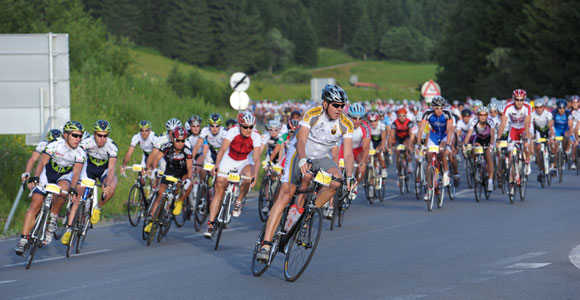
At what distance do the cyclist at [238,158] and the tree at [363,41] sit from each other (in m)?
184

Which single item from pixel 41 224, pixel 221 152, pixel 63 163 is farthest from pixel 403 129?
pixel 41 224

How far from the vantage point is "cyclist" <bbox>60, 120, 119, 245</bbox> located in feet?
45.3

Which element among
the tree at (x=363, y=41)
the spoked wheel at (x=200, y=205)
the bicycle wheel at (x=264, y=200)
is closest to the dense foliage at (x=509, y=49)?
the bicycle wheel at (x=264, y=200)

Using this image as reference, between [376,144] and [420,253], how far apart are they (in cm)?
978

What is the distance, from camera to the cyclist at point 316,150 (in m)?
9.65

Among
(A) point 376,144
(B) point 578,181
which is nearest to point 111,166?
→ (A) point 376,144

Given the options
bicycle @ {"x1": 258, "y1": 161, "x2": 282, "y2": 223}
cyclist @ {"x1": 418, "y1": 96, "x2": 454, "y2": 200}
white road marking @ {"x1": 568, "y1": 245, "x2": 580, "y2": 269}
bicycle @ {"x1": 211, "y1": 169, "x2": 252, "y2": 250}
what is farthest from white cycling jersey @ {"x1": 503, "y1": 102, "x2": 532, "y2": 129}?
white road marking @ {"x1": 568, "y1": 245, "x2": 580, "y2": 269}

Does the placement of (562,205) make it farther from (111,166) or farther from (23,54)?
(23,54)

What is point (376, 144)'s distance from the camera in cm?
2167

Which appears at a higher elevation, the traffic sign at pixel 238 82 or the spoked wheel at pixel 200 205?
the traffic sign at pixel 238 82

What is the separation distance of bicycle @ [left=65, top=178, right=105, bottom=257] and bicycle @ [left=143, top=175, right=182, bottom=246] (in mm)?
878

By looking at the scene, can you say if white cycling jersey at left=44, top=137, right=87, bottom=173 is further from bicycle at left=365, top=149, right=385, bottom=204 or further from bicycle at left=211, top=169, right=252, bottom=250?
bicycle at left=365, top=149, right=385, bottom=204

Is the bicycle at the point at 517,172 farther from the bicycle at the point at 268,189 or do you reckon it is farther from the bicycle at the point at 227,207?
the bicycle at the point at 227,207

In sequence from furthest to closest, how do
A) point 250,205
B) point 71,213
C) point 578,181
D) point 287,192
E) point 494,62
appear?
point 494,62
point 578,181
point 250,205
point 71,213
point 287,192
